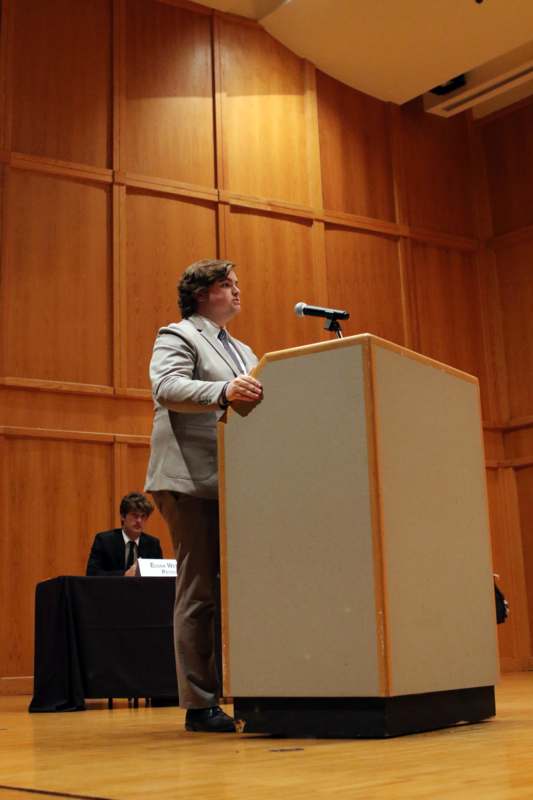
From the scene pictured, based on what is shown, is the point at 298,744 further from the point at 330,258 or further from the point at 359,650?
the point at 330,258

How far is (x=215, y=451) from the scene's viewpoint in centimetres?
301

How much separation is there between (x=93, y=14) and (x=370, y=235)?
2926 mm

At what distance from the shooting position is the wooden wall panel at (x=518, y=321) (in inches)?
364

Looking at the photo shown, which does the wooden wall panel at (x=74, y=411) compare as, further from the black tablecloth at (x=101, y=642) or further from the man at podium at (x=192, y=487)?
the man at podium at (x=192, y=487)

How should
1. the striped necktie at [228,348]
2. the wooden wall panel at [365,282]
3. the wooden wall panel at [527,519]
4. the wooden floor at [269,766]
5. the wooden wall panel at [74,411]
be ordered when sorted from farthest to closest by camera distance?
the wooden wall panel at [527,519] < the wooden wall panel at [365,282] < the wooden wall panel at [74,411] < the striped necktie at [228,348] < the wooden floor at [269,766]

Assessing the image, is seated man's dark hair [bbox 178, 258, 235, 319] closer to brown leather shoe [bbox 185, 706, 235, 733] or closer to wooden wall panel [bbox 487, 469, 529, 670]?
brown leather shoe [bbox 185, 706, 235, 733]

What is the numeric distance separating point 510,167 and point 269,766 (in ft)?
27.6

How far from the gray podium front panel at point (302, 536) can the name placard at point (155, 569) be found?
262 centimetres

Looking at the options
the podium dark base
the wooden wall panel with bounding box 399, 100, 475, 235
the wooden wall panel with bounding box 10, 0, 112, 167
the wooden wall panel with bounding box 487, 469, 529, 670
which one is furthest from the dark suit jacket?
the wooden wall panel with bounding box 399, 100, 475, 235

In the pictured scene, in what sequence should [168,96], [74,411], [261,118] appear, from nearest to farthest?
[74,411], [168,96], [261,118]

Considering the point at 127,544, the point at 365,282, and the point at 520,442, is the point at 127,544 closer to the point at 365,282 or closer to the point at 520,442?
the point at 365,282

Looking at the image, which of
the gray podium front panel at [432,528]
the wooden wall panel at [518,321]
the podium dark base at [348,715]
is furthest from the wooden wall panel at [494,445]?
the podium dark base at [348,715]

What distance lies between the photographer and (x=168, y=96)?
320 inches

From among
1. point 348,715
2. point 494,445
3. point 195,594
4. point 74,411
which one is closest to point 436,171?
point 494,445
